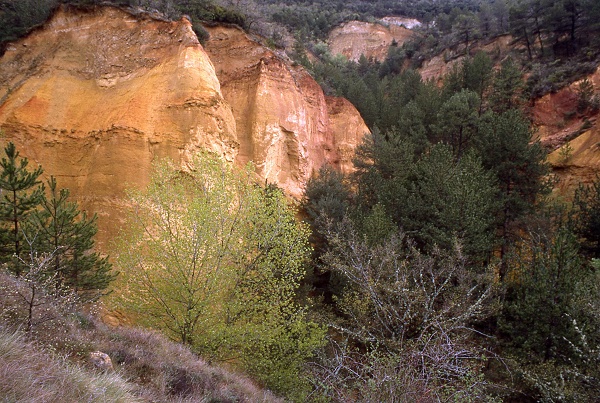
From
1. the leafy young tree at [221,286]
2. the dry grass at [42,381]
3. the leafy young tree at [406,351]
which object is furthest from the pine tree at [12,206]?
the leafy young tree at [406,351]

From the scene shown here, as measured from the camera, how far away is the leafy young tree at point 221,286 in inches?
362

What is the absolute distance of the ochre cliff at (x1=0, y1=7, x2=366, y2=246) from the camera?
17938 mm

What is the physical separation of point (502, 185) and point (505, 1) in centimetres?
4326

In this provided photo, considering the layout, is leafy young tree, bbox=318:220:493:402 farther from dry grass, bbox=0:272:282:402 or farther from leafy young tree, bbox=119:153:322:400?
dry grass, bbox=0:272:282:402

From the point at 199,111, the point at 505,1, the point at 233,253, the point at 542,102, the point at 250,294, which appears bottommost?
the point at 250,294

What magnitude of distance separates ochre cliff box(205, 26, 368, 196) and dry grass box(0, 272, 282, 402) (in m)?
16.2

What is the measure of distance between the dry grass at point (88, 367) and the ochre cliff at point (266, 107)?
1617 centimetres

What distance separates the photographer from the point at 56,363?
4453 mm

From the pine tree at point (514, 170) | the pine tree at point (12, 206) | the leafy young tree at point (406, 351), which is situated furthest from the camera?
the pine tree at point (514, 170)

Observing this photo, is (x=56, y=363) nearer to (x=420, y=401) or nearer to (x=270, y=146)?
(x=420, y=401)

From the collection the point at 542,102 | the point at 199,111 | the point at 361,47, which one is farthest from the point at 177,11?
the point at 361,47

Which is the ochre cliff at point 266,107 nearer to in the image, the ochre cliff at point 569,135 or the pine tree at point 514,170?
the pine tree at point 514,170

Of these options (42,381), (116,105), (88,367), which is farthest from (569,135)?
(42,381)

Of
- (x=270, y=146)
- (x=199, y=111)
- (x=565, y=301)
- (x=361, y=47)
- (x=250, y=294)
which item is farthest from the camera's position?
(x=361, y=47)
